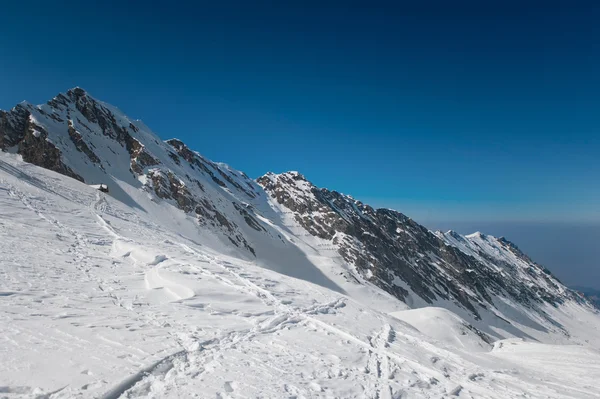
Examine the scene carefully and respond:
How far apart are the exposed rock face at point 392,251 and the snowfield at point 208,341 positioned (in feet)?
205

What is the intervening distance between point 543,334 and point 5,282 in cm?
13600

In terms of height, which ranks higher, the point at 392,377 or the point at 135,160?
the point at 135,160

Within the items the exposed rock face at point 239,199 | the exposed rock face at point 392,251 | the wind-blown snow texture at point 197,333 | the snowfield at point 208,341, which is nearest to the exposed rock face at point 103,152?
the exposed rock face at point 239,199

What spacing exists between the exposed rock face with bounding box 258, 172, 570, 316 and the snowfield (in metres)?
62.6

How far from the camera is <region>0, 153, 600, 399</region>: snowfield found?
6133 millimetres

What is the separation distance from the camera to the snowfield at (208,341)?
6133 mm

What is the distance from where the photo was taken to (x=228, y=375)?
6.64 metres

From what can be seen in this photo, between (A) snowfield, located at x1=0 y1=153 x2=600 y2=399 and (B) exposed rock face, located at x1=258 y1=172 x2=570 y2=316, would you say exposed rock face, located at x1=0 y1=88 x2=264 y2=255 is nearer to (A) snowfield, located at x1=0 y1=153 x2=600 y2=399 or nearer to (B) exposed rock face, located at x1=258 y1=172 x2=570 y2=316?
(B) exposed rock face, located at x1=258 y1=172 x2=570 y2=316

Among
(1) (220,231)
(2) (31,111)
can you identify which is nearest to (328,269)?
(1) (220,231)

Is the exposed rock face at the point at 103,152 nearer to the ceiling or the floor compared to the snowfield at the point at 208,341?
nearer to the ceiling

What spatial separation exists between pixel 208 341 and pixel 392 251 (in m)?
98.0

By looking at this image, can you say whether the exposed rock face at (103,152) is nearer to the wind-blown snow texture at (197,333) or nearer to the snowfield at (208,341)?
the wind-blown snow texture at (197,333)

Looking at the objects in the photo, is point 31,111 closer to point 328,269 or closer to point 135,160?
point 135,160

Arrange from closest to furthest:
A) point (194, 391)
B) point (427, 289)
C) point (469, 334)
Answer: point (194, 391) → point (469, 334) → point (427, 289)
